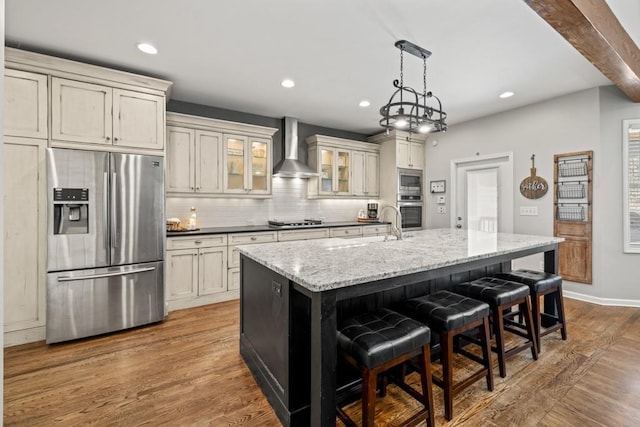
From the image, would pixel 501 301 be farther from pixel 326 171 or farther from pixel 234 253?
pixel 326 171

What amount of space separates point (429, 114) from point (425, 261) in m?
1.28

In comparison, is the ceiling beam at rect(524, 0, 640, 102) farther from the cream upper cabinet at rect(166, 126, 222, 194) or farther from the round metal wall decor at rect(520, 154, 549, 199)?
the cream upper cabinet at rect(166, 126, 222, 194)

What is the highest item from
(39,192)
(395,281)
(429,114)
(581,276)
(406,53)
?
(406,53)

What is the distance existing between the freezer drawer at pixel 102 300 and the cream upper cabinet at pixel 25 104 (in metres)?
1.34

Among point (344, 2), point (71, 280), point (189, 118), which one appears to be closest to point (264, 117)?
point (189, 118)

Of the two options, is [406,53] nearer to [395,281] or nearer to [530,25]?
[530,25]

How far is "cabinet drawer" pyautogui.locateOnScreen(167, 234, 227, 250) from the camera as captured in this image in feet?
11.6

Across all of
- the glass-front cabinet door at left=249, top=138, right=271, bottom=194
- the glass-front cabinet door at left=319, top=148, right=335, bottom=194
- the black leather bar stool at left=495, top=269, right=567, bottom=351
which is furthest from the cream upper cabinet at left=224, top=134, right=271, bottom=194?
the black leather bar stool at left=495, top=269, right=567, bottom=351

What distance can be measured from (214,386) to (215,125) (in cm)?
327

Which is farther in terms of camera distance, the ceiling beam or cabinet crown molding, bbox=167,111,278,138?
cabinet crown molding, bbox=167,111,278,138

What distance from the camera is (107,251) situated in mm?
2941

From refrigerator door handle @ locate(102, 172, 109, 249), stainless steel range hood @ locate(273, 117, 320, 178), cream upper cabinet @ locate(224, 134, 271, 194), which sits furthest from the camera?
stainless steel range hood @ locate(273, 117, 320, 178)

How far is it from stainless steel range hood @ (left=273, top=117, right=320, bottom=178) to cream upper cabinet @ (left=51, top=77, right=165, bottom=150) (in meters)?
1.91

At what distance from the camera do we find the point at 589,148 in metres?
3.75
